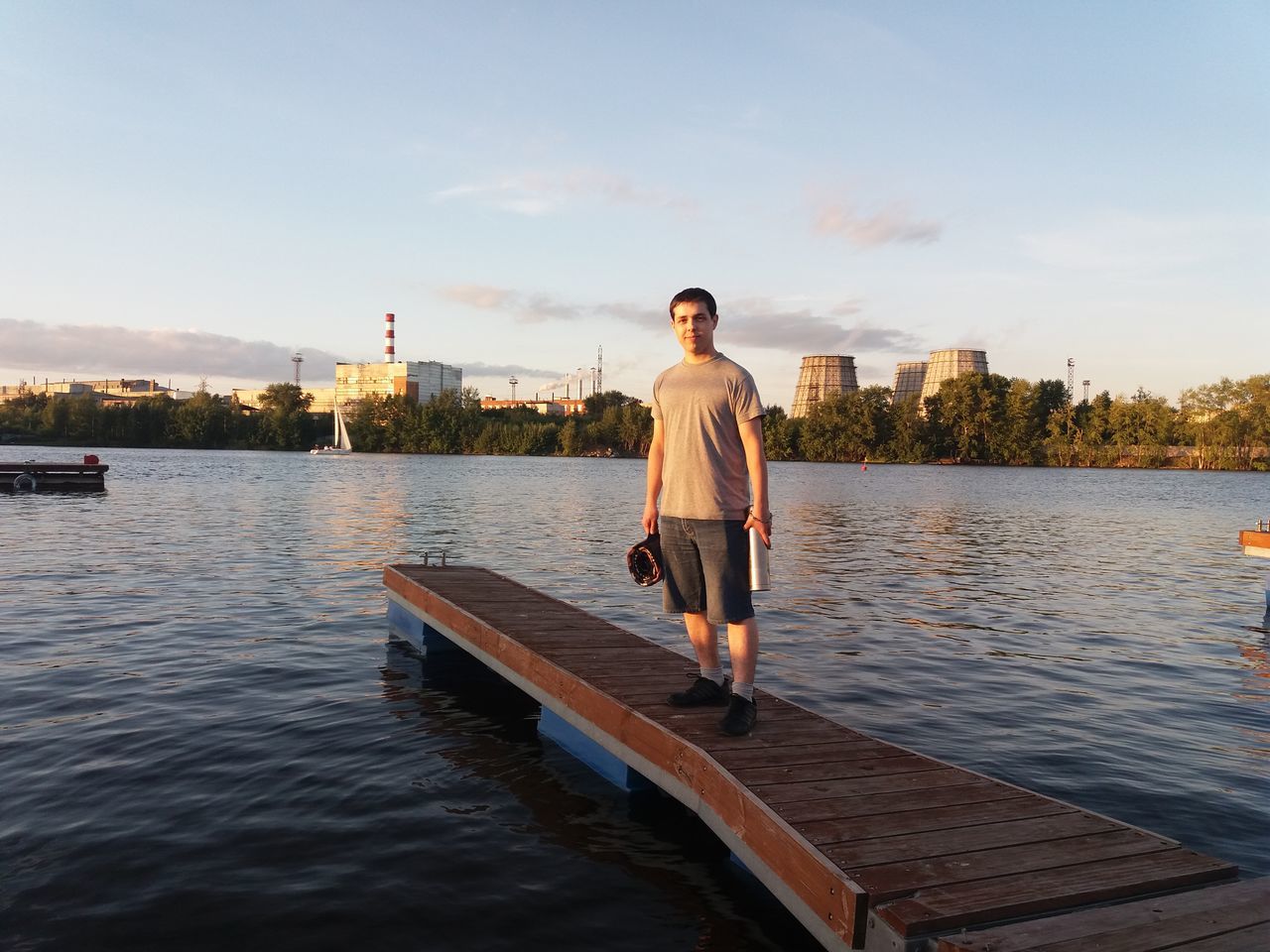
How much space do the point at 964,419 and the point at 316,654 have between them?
133421 mm

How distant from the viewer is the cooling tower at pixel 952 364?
184 meters

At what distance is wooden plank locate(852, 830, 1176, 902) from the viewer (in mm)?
3986

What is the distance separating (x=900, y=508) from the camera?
143 feet

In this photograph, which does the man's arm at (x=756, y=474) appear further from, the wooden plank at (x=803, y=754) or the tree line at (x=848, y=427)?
the tree line at (x=848, y=427)

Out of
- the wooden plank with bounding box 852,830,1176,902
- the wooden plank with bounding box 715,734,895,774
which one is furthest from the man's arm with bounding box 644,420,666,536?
the wooden plank with bounding box 852,830,1176,902

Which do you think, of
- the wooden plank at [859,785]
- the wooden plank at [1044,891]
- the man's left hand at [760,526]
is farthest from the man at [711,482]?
the wooden plank at [1044,891]

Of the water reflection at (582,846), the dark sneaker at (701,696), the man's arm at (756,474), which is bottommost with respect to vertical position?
the water reflection at (582,846)

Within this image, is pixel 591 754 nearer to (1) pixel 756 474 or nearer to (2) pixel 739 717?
(2) pixel 739 717

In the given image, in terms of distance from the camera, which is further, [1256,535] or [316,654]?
[1256,535]

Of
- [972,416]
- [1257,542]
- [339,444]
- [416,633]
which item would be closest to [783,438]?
[972,416]

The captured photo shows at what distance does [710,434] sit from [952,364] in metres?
195

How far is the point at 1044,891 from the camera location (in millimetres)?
3941

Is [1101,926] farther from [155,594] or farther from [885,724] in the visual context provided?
[155,594]

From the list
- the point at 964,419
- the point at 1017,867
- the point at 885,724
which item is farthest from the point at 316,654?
the point at 964,419
